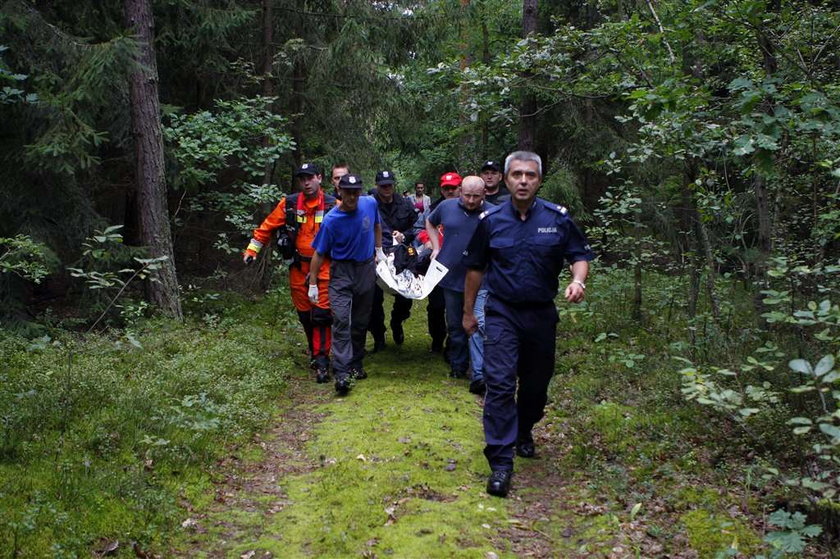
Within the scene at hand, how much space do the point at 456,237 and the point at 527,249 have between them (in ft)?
10.7

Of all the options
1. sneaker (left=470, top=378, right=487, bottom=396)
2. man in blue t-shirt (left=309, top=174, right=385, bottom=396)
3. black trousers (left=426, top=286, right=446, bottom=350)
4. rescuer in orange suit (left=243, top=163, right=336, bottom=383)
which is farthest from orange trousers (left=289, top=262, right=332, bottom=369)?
sneaker (left=470, top=378, right=487, bottom=396)

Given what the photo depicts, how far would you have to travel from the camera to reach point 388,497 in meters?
5.17

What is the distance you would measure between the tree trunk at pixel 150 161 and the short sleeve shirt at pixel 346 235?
3350 mm

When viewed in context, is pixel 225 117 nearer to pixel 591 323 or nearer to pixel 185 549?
pixel 591 323

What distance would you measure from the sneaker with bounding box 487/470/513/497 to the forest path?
0.07 metres

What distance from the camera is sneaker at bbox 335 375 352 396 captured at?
8289mm

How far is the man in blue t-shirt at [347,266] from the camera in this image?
8.35 m

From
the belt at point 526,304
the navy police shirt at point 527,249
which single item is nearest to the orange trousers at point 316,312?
the navy police shirt at point 527,249

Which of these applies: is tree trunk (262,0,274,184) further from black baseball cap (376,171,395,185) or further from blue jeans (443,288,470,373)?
blue jeans (443,288,470,373)

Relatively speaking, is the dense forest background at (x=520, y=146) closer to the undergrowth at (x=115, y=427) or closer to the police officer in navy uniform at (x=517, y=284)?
the undergrowth at (x=115, y=427)

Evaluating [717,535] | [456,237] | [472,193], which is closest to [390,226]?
[456,237]

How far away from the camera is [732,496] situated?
15.8ft

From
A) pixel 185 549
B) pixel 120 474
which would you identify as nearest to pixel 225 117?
pixel 120 474

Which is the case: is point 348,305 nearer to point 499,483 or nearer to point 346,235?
point 346,235
